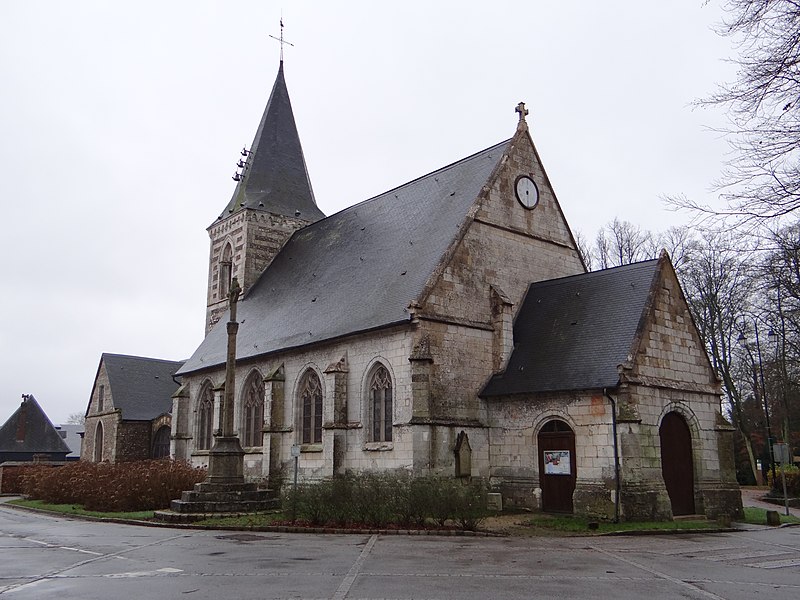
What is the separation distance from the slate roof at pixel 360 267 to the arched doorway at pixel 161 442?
6.90m

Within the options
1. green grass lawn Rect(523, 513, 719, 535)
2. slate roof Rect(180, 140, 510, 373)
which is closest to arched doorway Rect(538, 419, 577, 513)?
green grass lawn Rect(523, 513, 719, 535)

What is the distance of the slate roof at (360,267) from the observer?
2242 centimetres

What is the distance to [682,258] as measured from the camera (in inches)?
1497

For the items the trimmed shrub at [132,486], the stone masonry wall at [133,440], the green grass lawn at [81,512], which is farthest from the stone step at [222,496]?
the stone masonry wall at [133,440]

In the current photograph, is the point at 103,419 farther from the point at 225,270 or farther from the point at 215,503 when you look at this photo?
the point at 215,503

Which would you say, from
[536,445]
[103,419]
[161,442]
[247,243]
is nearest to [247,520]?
[536,445]

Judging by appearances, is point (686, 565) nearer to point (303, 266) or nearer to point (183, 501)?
point (183, 501)

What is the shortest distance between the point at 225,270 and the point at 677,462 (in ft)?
78.9

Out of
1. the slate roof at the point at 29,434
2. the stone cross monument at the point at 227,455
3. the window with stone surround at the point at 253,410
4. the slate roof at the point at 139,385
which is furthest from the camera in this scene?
the slate roof at the point at 29,434

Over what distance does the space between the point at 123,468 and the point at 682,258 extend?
28700mm

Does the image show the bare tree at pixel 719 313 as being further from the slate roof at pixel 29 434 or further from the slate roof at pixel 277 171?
the slate roof at pixel 29 434

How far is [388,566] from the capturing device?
10.7 metres

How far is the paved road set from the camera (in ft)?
28.9

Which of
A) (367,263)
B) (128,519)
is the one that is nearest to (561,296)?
(367,263)
